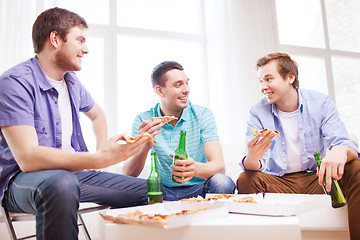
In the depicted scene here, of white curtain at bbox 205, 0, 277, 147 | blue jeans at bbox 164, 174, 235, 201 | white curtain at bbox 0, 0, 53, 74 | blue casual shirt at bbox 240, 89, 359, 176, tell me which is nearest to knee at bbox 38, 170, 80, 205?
blue jeans at bbox 164, 174, 235, 201

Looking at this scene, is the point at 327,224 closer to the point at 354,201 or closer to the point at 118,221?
the point at 354,201

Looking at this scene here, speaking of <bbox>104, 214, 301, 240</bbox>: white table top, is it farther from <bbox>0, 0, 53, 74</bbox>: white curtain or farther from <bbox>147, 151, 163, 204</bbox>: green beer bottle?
<bbox>0, 0, 53, 74</bbox>: white curtain

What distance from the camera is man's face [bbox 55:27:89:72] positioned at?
1.75 m

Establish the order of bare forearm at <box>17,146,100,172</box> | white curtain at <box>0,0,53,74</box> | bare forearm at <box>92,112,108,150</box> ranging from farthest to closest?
1. white curtain at <box>0,0,53,74</box>
2. bare forearm at <box>92,112,108,150</box>
3. bare forearm at <box>17,146,100,172</box>

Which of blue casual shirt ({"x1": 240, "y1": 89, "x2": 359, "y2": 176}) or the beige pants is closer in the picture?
the beige pants

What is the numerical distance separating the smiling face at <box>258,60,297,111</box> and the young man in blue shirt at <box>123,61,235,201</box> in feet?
1.38

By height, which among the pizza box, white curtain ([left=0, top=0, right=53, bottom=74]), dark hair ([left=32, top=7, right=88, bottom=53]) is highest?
white curtain ([left=0, top=0, right=53, bottom=74])

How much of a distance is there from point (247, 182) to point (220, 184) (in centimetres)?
19

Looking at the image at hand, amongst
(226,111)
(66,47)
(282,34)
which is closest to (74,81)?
(66,47)

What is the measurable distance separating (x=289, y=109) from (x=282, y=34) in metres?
2.35

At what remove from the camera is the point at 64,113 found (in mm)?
1758

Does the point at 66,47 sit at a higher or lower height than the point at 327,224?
higher

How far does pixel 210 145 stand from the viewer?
2.07m

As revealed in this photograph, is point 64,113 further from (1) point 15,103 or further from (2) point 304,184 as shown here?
(2) point 304,184
